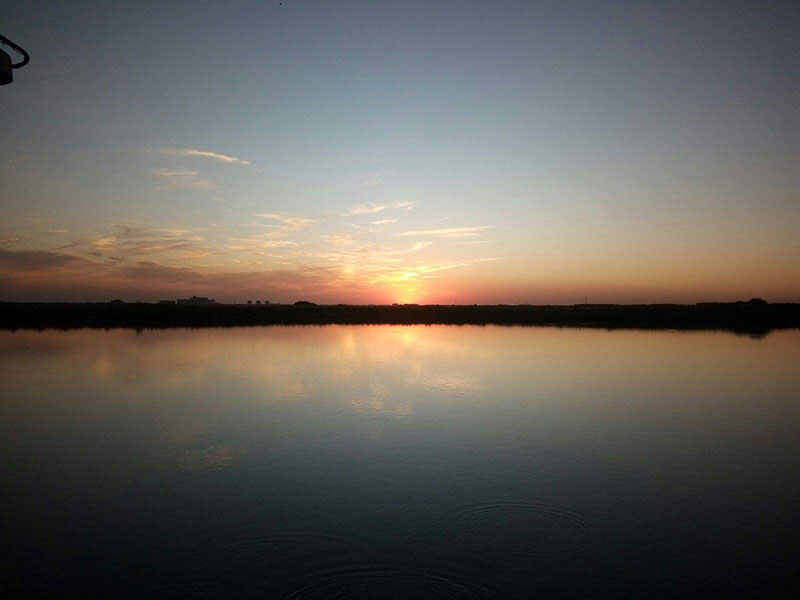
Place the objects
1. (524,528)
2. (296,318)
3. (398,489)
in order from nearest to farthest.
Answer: (524,528) < (398,489) < (296,318)

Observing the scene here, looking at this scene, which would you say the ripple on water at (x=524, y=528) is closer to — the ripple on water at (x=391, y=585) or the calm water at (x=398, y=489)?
the calm water at (x=398, y=489)

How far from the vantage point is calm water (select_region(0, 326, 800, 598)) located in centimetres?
520

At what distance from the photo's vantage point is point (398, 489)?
750cm

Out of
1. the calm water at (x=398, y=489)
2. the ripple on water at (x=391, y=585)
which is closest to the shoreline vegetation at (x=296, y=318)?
the calm water at (x=398, y=489)

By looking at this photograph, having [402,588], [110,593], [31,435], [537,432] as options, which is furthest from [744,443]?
[31,435]

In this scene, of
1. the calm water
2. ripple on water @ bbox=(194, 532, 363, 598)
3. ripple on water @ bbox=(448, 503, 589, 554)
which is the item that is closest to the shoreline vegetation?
the calm water

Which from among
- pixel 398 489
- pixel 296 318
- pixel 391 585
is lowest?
pixel 391 585

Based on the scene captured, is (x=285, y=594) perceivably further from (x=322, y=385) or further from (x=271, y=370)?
(x=271, y=370)

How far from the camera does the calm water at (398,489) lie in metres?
5.20

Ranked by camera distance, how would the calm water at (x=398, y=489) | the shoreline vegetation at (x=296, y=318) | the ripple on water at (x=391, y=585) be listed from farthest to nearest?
the shoreline vegetation at (x=296, y=318)
the calm water at (x=398, y=489)
the ripple on water at (x=391, y=585)

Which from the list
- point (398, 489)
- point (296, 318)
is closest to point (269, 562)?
point (398, 489)

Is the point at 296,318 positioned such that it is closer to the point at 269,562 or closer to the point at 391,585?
the point at 269,562

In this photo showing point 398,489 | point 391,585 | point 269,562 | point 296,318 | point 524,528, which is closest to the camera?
point 391,585

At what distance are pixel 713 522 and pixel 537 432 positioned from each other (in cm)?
441
